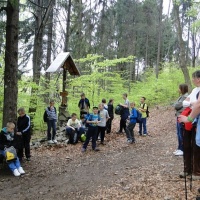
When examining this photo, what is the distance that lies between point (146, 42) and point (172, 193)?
88.3 ft

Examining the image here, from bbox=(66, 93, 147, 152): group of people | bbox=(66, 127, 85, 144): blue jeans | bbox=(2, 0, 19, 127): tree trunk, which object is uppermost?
bbox=(2, 0, 19, 127): tree trunk

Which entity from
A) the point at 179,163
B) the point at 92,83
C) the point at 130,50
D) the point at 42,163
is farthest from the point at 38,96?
the point at 130,50

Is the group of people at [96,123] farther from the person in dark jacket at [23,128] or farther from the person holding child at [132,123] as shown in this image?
the person in dark jacket at [23,128]

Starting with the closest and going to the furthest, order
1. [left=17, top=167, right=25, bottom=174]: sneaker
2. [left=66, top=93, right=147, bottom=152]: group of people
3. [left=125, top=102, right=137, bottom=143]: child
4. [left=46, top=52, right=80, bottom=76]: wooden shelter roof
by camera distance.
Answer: [left=17, top=167, right=25, bottom=174]: sneaker → [left=66, top=93, right=147, bottom=152]: group of people → [left=125, top=102, right=137, bottom=143]: child → [left=46, top=52, right=80, bottom=76]: wooden shelter roof

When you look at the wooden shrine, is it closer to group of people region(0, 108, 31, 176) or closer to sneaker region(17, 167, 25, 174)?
group of people region(0, 108, 31, 176)

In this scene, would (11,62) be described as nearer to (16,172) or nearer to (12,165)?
(12,165)

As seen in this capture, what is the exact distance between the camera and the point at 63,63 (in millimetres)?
11852

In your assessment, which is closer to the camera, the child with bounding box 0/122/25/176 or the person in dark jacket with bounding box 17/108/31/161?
the child with bounding box 0/122/25/176

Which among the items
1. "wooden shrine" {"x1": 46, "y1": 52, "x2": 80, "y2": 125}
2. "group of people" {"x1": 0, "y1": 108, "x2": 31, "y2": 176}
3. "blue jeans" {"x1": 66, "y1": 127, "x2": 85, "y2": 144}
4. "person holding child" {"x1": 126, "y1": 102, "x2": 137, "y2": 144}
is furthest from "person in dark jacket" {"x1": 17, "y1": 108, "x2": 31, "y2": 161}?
"wooden shrine" {"x1": 46, "y1": 52, "x2": 80, "y2": 125}

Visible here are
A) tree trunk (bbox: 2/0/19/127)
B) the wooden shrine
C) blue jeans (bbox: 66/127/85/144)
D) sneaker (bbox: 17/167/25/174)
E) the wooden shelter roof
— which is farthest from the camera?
the wooden shrine

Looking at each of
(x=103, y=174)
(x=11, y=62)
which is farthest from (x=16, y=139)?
(x=103, y=174)

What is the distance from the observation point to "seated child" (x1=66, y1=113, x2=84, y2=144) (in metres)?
10.1

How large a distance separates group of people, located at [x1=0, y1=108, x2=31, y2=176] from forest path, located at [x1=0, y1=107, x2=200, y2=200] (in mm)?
274

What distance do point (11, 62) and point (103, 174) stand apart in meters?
3.81
